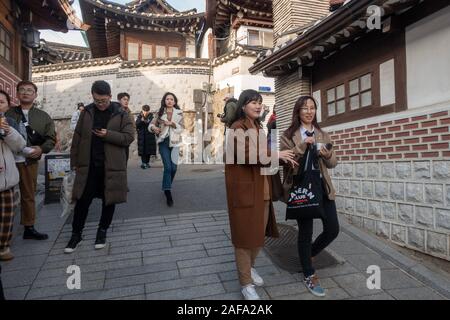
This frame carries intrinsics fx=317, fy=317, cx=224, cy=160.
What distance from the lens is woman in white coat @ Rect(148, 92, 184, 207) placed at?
17.9 ft

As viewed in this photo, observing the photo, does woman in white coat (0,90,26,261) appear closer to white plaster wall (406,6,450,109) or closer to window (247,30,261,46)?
white plaster wall (406,6,450,109)

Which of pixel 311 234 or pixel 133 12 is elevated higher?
pixel 133 12

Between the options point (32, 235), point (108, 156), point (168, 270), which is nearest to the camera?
point (168, 270)

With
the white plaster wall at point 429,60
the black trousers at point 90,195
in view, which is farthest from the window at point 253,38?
the black trousers at point 90,195

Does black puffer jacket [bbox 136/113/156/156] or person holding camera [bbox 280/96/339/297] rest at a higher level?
black puffer jacket [bbox 136/113/156/156]

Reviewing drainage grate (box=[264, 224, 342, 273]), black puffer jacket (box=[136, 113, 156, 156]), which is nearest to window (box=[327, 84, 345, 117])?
drainage grate (box=[264, 224, 342, 273])

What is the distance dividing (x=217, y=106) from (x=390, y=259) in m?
13.3

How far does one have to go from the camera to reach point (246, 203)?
2.68m

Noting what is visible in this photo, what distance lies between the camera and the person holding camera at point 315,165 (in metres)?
2.97

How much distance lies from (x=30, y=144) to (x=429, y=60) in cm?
514

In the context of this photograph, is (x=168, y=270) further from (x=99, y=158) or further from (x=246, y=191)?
(x=99, y=158)

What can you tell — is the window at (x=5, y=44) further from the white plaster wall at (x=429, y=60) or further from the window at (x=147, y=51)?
the window at (x=147, y=51)

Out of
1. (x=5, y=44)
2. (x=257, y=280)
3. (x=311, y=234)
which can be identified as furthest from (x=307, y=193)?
(x=5, y=44)

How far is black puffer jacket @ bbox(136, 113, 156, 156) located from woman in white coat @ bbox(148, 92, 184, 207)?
373 centimetres
